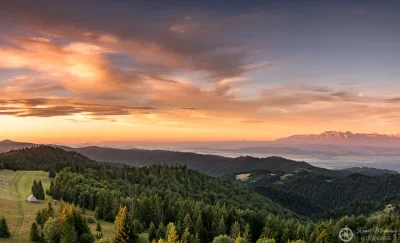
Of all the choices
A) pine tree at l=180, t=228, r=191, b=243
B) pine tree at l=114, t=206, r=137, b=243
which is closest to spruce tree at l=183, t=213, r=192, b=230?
pine tree at l=180, t=228, r=191, b=243

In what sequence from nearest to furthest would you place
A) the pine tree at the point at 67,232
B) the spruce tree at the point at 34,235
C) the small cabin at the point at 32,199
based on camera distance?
the pine tree at the point at 67,232
the spruce tree at the point at 34,235
the small cabin at the point at 32,199

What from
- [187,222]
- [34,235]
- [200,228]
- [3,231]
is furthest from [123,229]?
[200,228]

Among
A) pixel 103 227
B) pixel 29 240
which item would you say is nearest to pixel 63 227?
pixel 29 240

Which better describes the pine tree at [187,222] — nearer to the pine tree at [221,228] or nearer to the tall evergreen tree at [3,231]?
the pine tree at [221,228]

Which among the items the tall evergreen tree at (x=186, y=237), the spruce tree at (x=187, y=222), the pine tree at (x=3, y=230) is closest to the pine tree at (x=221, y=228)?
the spruce tree at (x=187, y=222)

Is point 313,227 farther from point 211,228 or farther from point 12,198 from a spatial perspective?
point 12,198

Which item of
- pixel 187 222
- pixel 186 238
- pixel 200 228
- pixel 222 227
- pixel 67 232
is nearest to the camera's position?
pixel 67 232

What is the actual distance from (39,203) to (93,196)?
77.8 feet

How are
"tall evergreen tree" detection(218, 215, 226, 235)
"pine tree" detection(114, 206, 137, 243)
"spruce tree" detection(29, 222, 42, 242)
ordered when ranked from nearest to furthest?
"spruce tree" detection(29, 222, 42, 242)
"pine tree" detection(114, 206, 137, 243)
"tall evergreen tree" detection(218, 215, 226, 235)

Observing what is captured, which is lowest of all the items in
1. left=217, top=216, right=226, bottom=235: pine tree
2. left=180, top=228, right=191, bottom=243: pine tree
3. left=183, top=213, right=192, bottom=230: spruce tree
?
left=217, top=216, right=226, bottom=235: pine tree

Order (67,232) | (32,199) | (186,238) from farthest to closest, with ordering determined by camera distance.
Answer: (32,199), (186,238), (67,232)

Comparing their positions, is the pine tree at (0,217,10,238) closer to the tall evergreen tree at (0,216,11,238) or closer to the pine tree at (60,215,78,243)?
the tall evergreen tree at (0,216,11,238)

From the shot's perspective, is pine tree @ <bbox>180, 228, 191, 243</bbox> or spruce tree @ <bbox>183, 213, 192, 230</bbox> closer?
pine tree @ <bbox>180, 228, 191, 243</bbox>

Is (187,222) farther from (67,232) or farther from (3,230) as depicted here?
(3,230)
